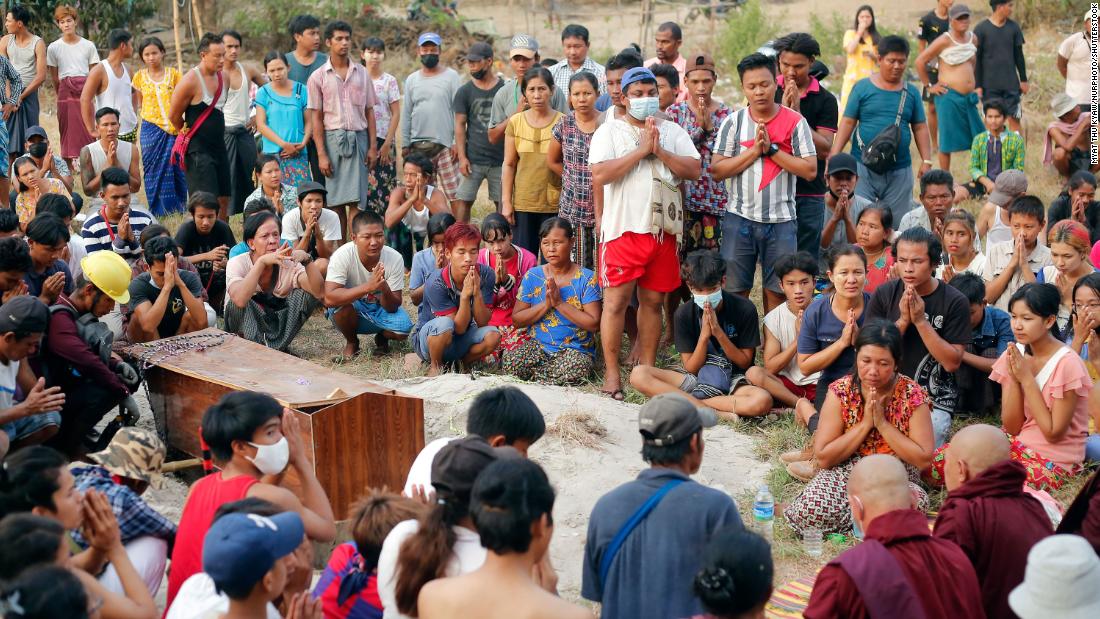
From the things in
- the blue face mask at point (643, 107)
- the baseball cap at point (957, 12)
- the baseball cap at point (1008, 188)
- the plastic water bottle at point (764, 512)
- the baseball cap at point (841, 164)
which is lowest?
the plastic water bottle at point (764, 512)

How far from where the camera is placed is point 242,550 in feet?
11.1

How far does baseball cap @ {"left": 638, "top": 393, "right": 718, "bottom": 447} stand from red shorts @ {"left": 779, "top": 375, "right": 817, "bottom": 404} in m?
3.71

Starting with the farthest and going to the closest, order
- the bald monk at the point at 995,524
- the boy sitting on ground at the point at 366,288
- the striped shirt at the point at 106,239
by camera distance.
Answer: the boy sitting on ground at the point at 366,288 < the striped shirt at the point at 106,239 < the bald monk at the point at 995,524

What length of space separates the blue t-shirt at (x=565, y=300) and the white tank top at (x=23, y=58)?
6.41m

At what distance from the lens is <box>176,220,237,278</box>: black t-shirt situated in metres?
8.69

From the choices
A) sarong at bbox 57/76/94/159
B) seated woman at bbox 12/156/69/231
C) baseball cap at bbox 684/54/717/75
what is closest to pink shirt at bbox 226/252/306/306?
seated woman at bbox 12/156/69/231

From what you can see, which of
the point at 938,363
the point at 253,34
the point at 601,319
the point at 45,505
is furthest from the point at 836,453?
the point at 253,34

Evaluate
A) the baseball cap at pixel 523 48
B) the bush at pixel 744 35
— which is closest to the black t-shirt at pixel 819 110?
the baseball cap at pixel 523 48

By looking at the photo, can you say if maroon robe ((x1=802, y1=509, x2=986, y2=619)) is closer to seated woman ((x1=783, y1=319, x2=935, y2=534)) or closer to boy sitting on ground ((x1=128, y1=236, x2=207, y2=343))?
seated woman ((x1=783, y1=319, x2=935, y2=534))

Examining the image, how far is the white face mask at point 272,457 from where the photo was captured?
4.28m

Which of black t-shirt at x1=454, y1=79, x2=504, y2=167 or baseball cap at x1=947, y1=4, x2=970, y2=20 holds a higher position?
baseball cap at x1=947, y1=4, x2=970, y2=20

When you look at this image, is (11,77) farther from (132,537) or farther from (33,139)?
(132,537)

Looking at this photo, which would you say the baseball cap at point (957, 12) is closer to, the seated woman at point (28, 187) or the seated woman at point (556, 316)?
the seated woman at point (556, 316)

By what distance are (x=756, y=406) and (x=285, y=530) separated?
4307 mm
